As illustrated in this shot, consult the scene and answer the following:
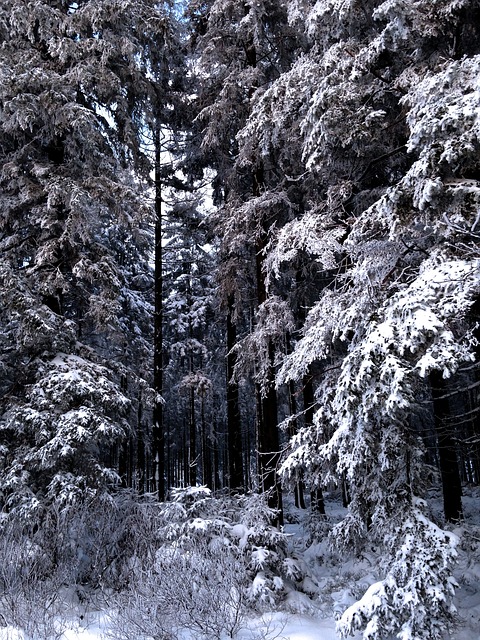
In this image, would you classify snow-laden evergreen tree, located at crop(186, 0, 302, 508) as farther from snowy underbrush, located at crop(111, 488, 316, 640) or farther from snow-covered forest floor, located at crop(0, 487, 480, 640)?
snow-covered forest floor, located at crop(0, 487, 480, 640)

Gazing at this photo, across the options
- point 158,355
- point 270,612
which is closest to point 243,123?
point 158,355

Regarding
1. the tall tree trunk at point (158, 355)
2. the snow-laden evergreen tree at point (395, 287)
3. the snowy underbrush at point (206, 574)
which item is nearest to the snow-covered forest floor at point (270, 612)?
the snowy underbrush at point (206, 574)

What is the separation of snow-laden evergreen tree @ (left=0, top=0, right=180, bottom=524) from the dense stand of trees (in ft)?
0.18

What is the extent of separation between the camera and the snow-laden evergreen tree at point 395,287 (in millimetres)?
4402

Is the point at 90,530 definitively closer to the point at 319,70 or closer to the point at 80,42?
the point at 319,70

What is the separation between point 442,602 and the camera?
4.28 m

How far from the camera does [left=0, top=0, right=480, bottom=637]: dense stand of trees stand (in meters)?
4.81

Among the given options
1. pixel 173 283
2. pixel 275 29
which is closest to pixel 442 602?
pixel 275 29

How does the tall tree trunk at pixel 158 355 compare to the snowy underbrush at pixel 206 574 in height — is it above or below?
above

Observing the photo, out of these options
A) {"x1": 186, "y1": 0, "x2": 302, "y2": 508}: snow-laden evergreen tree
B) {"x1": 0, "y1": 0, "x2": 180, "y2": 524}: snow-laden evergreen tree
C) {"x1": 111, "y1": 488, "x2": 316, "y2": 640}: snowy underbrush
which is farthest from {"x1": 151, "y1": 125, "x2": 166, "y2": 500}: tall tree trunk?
{"x1": 111, "y1": 488, "x2": 316, "y2": 640}: snowy underbrush

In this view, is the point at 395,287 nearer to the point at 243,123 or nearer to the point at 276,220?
the point at 276,220

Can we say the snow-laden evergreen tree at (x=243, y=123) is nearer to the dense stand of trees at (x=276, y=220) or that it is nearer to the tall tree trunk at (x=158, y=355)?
the dense stand of trees at (x=276, y=220)

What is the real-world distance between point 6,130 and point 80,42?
2.64 meters

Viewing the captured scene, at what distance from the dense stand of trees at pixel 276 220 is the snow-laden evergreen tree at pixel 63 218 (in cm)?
5
